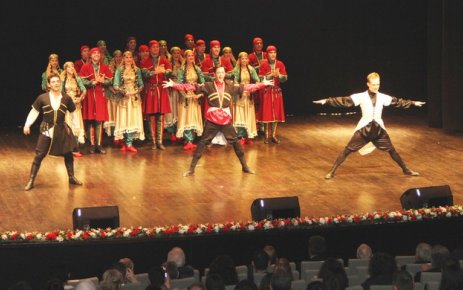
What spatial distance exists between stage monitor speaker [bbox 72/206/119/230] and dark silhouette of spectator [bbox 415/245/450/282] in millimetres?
3211

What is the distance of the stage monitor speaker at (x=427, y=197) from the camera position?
1121 cm

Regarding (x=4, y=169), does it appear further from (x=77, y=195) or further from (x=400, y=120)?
(x=400, y=120)

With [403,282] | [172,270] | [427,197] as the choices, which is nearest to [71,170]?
[427,197]

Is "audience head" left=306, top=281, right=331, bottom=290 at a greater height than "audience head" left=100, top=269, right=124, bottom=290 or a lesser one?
greater

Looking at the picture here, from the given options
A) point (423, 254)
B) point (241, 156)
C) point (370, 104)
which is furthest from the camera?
point (241, 156)

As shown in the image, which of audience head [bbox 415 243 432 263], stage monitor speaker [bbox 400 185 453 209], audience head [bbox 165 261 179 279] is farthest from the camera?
stage monitor speaker [bbox 400 185 453 209]

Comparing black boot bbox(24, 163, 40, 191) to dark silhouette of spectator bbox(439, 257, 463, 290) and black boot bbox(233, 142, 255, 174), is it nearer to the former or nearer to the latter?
black boot bbox(233, 142, 255, 174)

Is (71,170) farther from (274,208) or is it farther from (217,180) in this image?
(274,208)

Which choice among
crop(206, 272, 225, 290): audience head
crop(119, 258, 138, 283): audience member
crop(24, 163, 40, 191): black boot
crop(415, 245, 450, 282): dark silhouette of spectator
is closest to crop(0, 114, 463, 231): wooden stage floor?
crop(24, 163, 40, 191): black boot

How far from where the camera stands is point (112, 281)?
807 centimetres

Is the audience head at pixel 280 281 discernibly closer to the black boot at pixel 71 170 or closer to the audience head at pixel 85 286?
the audience head at pixel 85 286

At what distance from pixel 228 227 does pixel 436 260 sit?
2469 mm

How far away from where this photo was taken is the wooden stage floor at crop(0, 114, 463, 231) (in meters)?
12.0

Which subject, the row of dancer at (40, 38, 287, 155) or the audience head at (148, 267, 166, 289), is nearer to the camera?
the audience head at (148, 267, 166, 289)
